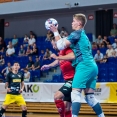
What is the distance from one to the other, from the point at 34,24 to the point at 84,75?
19074 millimetres

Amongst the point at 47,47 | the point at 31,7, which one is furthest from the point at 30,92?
the point at 31,7

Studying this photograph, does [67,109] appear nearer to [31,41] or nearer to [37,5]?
[37,5]

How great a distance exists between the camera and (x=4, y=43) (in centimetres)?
2469

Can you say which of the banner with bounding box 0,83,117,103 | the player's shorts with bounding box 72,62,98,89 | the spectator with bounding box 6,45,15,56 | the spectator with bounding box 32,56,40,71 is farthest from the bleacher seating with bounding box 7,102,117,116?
the spectator with bounding box 6,45,15,56

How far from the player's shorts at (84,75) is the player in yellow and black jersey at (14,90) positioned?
5.94m

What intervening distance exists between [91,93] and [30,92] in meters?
8.72

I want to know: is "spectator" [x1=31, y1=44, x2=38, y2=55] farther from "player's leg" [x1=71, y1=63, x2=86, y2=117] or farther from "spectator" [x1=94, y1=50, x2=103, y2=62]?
"player's leg" [x1=71, y1=63, x2=86, y2=117]

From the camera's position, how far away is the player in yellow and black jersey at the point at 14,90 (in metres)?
12.7

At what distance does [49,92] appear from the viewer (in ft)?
49.6

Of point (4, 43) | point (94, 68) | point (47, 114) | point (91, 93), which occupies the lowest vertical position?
point (47, 114)

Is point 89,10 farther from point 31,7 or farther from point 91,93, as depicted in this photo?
point 91,93

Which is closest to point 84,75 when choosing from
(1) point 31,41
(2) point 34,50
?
(2) point 34,50

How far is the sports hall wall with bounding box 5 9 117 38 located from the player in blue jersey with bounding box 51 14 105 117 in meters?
15.9

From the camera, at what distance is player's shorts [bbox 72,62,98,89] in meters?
6.93
